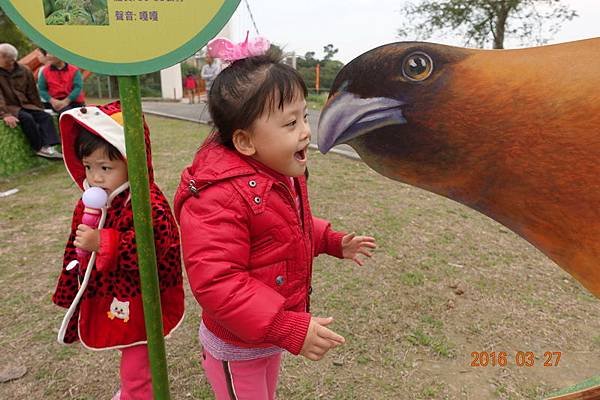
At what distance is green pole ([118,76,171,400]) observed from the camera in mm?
1146

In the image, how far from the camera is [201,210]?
3.63ft

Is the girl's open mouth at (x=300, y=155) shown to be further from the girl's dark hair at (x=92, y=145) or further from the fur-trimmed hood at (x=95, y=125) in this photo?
the girl's dark hair at (x=92, y=145)

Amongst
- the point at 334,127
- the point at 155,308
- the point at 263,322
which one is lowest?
the point at 155,308

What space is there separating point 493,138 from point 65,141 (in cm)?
122

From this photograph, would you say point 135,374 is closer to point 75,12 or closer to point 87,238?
point 87,238

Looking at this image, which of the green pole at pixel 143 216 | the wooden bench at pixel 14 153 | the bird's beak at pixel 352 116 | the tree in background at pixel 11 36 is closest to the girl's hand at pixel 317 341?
the green pole at pixel 143 216

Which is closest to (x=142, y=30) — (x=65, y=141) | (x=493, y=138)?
(x=65, y=141)

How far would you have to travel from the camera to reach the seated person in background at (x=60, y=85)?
579 cm

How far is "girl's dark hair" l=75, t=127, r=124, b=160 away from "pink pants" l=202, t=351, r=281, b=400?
63 cm

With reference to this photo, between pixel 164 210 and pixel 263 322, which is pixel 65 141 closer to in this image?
pixel 164 210

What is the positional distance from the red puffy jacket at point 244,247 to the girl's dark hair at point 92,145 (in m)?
A: 0.32
